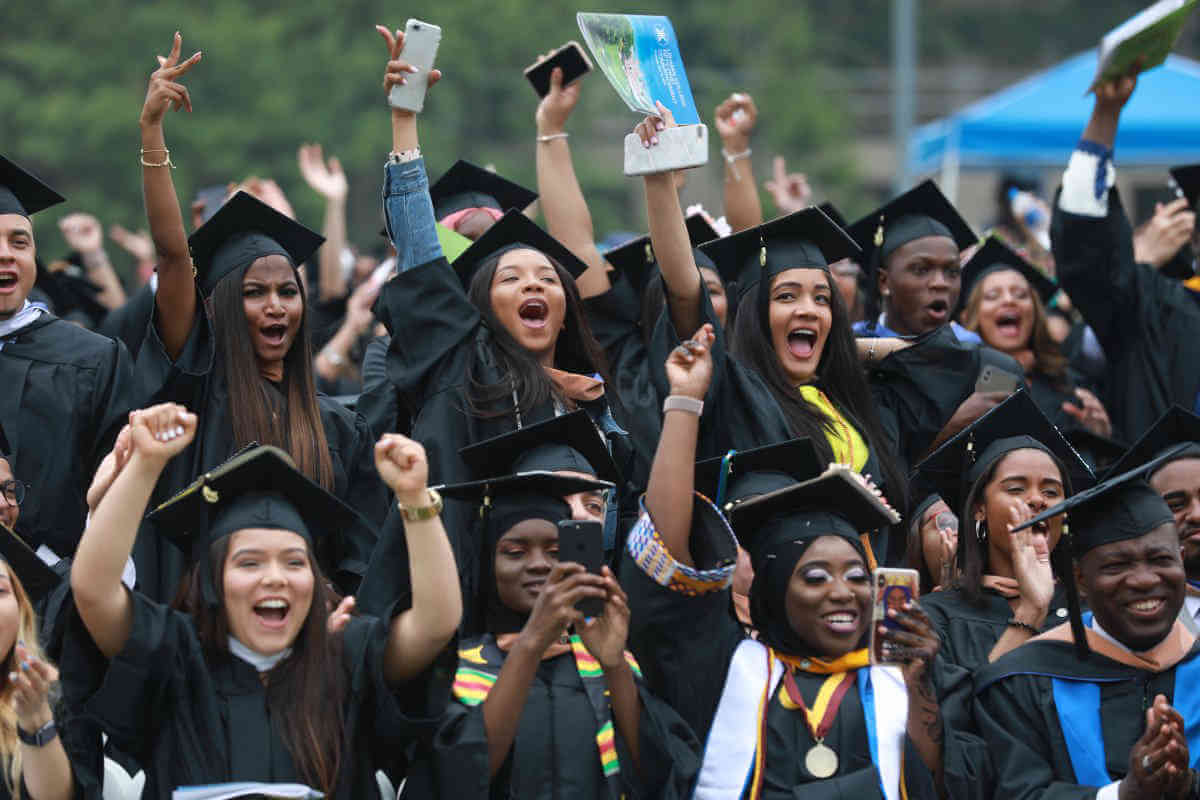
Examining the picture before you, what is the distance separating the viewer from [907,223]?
7.94m

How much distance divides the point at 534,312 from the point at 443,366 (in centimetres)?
41

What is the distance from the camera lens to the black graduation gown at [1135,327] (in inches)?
Result: 319

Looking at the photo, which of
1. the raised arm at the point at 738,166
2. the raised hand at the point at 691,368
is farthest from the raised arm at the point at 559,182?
the raised hand at the point at 691,368

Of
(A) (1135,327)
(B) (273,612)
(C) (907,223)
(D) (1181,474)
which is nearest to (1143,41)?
(C) (907,223)

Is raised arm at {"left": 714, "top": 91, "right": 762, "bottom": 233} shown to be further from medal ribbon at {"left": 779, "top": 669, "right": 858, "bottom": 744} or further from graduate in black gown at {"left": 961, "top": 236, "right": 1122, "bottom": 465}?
medal ribbon at {"left": 779, "top": 669, "right": 858, "bottom": 744}

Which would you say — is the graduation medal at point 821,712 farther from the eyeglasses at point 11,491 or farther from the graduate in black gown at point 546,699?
the eyeglasses at point 11,491

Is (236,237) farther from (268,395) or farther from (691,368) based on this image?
(691,368)

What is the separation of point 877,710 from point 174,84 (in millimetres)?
2824

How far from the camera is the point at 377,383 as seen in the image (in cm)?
696

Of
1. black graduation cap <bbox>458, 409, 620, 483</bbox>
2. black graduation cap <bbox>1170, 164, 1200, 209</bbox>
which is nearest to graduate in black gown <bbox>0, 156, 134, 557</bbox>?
black graduation cap <bbox>458, 409, 620, 483</bbox>

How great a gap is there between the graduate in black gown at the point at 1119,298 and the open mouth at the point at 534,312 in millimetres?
2444

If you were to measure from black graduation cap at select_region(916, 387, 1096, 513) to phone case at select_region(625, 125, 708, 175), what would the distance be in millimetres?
1316

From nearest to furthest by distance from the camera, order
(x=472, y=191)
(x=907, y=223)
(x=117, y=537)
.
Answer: (x=117, y=537), (x=907, y=223), (x=472, y=191)

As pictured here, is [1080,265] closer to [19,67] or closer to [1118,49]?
[1118,49]
